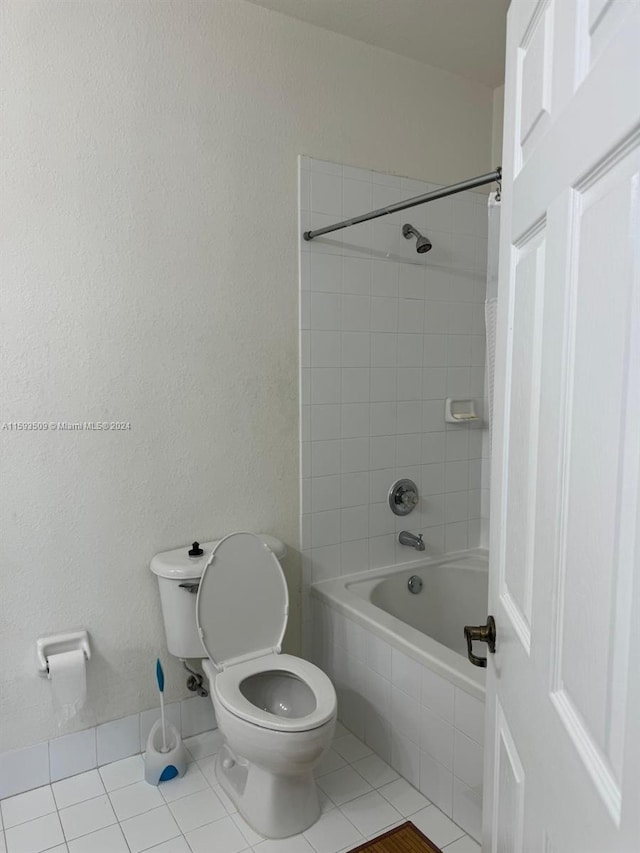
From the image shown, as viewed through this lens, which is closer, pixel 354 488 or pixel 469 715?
pixel 469 715

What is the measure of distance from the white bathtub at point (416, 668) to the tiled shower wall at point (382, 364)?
134mm

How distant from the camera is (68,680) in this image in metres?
1.93

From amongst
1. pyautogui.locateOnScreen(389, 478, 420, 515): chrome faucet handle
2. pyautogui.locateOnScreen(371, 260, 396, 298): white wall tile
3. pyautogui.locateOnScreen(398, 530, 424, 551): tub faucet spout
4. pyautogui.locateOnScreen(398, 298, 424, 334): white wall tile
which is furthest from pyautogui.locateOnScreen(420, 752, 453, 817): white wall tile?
pyautogui.locateOnScreen(371, 260, 396, 298): white wall tile

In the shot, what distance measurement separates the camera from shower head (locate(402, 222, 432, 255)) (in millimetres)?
2371

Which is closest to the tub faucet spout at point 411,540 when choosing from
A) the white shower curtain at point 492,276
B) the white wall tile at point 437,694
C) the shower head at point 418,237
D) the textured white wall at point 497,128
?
the white wall tile at point 437,694

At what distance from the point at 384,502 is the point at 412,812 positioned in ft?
3.74

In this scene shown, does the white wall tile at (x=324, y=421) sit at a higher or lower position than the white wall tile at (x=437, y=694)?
higher

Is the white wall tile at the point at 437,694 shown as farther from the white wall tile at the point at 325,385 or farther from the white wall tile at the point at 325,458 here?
the white wall tile at the point at 325,385

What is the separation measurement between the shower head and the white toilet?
4.17ft

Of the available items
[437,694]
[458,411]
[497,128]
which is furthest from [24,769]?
[497,128]

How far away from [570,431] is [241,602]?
5.41 ft

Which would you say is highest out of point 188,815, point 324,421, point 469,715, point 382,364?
point 382,364

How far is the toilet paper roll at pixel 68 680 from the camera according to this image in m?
1.92

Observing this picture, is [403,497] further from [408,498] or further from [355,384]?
[355,384]
